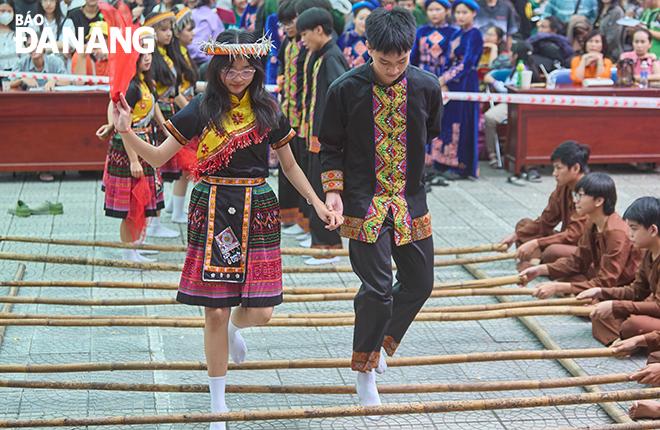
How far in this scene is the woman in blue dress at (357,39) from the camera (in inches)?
338

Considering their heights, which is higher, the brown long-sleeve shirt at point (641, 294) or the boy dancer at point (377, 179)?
the boy dancer at point (377, 179)

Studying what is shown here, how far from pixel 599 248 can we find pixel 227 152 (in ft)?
9.15

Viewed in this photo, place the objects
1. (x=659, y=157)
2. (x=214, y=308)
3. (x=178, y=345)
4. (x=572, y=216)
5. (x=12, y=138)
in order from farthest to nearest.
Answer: (x=659, y=157) < (x=12, y=138) < (x=572, y=216) < (x=178, y=345) < (x=214, y=308)

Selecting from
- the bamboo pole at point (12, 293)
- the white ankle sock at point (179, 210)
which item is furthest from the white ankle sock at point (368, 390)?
the white ankle sock at point (179, 210)

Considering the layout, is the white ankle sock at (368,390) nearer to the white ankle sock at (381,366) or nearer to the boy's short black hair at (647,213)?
the white ankle sock at (381,366)

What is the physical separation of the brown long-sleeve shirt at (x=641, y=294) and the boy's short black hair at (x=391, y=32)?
6.43 feet

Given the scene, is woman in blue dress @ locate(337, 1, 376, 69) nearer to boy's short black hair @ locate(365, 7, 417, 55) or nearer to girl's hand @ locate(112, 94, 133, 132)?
boy's short black hair @ locate(365, 7, 417, 55)

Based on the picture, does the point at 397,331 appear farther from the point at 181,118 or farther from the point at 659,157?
the point at 659,157

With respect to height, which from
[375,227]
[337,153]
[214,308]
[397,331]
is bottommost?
[397,331]

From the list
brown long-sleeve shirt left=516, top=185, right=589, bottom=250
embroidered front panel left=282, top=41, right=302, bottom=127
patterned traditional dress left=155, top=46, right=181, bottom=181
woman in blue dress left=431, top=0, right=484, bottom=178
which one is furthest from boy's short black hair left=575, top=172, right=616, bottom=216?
woman in blue dress left=431, top=0, right=484, bottom=178

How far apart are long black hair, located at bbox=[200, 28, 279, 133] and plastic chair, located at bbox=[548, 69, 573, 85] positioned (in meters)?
6.76

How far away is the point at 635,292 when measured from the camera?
452 centimetres

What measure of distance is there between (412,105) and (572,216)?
2.67 m

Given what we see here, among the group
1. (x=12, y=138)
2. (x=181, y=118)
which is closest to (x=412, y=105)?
(x=181, y=118)
